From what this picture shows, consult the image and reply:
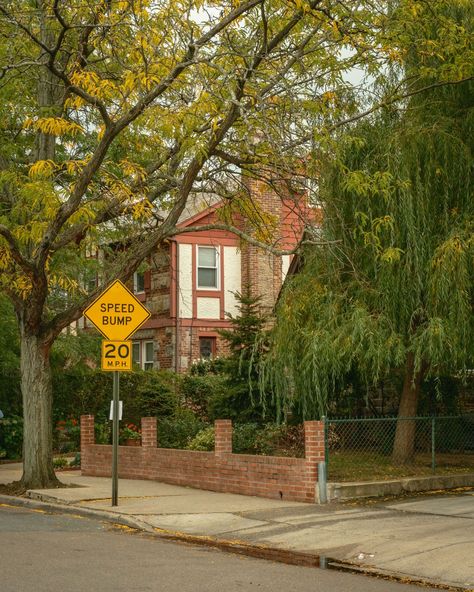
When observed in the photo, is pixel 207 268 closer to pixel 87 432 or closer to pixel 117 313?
pixel 87 432

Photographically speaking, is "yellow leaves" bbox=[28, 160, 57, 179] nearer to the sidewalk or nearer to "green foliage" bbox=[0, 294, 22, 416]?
the sidewalk

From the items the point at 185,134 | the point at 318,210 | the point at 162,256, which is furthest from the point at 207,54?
the point at 162,256

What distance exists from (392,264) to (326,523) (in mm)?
4852

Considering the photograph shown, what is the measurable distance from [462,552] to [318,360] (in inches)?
232

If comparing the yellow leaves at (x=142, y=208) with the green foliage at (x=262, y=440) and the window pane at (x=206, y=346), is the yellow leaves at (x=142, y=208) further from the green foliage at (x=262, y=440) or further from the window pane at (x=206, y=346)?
the window pane at (x=206, y=346)

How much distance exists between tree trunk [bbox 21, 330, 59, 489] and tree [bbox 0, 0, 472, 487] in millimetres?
26

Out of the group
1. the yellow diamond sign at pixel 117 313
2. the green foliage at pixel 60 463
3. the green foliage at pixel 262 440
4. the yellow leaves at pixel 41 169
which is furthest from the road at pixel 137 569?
the green foliage at pixel 60 463

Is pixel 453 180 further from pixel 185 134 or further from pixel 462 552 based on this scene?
pixel 462 552

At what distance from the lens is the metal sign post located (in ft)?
52.3

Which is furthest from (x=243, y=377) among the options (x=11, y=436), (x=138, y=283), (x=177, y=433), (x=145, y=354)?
(x=138, y=283)

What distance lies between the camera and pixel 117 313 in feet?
52.9

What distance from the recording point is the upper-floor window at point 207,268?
117 feet

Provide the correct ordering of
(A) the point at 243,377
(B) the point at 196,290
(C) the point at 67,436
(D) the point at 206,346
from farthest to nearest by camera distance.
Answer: (D) the point at 206,346
(B) the point at 196,290
(C) the point at 67,436
(A) the point at 243,377

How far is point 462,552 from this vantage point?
1095cm
